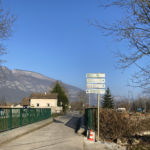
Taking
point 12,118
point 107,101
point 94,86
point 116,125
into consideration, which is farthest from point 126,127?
point 107,101

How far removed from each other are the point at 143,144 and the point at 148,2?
672 centimetres

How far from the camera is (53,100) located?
72500mm

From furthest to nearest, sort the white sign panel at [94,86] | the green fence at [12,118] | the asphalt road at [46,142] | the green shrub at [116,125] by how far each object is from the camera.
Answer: the white sign panel at [94,86] → the green shrub at [116,125] → the green fence at [12,118] → the asphalt road at [46,142]

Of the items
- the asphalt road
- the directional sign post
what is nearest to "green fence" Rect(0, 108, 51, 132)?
the asphalt road

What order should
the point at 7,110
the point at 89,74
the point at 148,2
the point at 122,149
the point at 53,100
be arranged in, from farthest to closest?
the point at 53,100 < the point at 89,74 < the point at 7,110 < the point at 122,149 < the point at 148,2

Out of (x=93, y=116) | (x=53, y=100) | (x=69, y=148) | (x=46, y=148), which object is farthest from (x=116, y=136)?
(x=53, y=100)

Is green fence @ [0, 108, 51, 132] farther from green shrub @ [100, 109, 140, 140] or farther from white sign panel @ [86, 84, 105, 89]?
green shrub @ [100, 109, 140, 140]

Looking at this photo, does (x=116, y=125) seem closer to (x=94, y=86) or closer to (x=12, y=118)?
(x=94, y=86)

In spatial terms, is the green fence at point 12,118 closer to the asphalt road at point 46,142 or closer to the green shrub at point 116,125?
the asphalt road at point 46,142

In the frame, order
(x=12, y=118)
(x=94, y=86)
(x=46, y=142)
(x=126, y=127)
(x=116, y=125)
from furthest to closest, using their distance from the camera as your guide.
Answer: (x=12, y=118) → (x=94, y=86) → (x=116, y=125) → (x=126, y=127) → (x=46, y=142)

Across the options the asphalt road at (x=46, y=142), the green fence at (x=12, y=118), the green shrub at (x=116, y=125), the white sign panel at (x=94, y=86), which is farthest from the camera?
the white sign panel at (x=94, y=86)

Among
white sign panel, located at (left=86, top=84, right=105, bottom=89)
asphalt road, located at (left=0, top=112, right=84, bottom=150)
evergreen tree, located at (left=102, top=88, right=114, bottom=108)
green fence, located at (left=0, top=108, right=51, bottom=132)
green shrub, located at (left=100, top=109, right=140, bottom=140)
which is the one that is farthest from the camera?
evergreen tree, located at (left=102, top=88, right=114, bottom=108)

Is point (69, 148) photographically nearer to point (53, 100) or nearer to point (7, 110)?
point (7, 110)

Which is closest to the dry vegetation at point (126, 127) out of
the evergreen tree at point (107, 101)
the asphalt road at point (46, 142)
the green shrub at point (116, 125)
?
the green shrub at point (116, 125)
